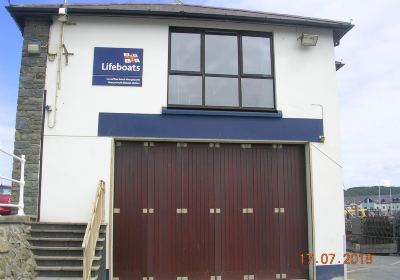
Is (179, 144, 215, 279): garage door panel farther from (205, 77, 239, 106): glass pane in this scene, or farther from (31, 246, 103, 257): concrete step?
(31, 246, 103, 257): concrete step

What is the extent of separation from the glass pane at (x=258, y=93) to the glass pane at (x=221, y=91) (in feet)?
0.72

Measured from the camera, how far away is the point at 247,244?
10664 millimetres

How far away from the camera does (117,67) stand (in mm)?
10656

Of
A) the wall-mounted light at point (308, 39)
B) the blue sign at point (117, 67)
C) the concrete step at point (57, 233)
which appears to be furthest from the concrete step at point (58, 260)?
the wall-mounted light at point (308, 39)

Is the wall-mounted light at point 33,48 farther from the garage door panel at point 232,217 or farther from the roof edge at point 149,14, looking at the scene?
the garage door panel at point 232,217

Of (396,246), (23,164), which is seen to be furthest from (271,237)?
(396,246)

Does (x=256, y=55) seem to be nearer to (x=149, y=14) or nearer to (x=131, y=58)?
(x=149, y=14)

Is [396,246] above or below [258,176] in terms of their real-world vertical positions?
below

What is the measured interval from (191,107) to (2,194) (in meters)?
6.53

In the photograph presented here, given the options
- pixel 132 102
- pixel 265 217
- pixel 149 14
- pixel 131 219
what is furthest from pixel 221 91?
pixel 131 219

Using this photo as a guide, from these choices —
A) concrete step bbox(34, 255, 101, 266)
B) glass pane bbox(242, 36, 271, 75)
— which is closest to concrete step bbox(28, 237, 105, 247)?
concrete step bbox(34, 255, 101, 266)

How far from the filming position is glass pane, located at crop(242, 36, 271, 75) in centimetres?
1125

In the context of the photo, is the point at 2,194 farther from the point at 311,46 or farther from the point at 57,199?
the point at 311,46

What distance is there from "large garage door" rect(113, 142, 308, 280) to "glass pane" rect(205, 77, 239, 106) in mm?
1047
